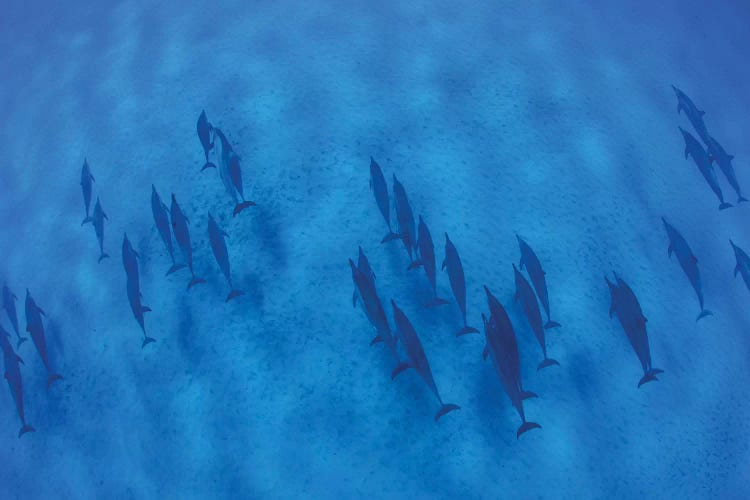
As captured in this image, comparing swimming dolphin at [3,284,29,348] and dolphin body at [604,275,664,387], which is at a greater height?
dolphin body at [604,275,664,387]

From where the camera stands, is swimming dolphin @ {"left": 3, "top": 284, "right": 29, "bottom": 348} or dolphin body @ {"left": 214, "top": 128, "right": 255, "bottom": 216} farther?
swimming dolphin @ {"left": 3, "top": 284, "right": 29, "bottom": 348}

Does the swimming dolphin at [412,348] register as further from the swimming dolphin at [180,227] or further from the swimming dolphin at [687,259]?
the swimming dolphin at [687,259]

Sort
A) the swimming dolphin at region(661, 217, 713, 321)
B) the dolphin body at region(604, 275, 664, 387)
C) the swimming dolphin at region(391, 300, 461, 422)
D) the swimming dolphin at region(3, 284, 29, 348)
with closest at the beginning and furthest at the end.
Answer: the swimming dolphin at region(391, 300, 461, 422) → the dolphin body at region(604, 275, 664, 387) → the swimming dolphin at region(661, 217, 713, 321) → the swimming dolphin at region(3, 284, 29, 348)

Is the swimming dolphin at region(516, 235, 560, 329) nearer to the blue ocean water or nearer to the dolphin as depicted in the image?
the blue ocean water

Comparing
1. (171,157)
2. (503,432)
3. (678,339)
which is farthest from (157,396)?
(678,339)

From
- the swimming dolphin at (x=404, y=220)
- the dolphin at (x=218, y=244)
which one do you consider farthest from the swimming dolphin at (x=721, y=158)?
the dolphin at (x=218, y=244)

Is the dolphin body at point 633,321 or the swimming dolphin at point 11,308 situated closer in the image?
the dolphin body at point 633,321

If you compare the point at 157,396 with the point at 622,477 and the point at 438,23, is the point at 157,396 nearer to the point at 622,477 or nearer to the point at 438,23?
the point at 622,477

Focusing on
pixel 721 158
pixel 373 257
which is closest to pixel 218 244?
pixel 373 257

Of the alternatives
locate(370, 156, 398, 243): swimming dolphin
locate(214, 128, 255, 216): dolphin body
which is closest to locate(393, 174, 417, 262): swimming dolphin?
locate(370, 156, 398, 243): swimming dolphin
